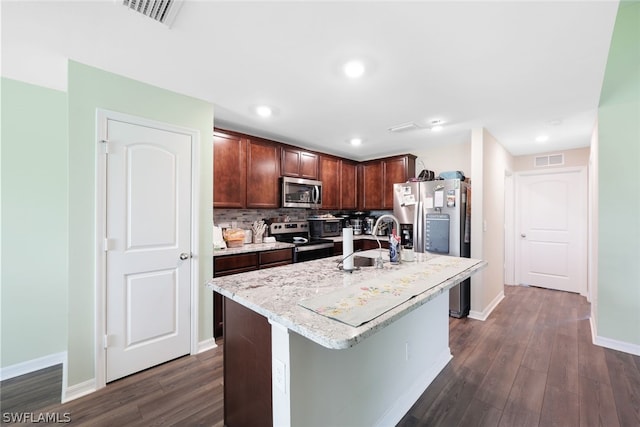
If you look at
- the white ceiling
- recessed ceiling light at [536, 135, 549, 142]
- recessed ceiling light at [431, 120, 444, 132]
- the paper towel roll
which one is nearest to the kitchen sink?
the paper towel roll

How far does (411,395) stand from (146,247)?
2.36 meters

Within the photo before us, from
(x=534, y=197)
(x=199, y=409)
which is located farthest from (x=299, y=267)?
(x=534, y=197)

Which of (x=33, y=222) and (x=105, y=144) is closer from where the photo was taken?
(x=105, y=144)

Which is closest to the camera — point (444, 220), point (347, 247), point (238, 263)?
point (347, 247)

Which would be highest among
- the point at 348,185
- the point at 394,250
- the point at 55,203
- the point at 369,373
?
the point at 348,185

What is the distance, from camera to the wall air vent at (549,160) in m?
4.57

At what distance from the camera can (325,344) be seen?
0.92 meters

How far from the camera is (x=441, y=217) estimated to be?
3.60 meters

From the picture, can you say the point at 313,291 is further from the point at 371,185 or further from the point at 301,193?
the point at 371,185

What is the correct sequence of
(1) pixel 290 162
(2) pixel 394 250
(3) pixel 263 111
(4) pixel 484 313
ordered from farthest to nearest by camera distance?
(1) pixel 290 162 < (4) pixel 484 313 < (3) pixel 263 111 < (2) pixel 394 250

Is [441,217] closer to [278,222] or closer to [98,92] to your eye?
[278,222]

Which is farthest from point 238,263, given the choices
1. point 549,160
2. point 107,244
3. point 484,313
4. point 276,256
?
point 549,160

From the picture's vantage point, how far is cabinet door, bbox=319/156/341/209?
441 centimetres

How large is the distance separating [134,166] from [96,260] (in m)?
0.77
